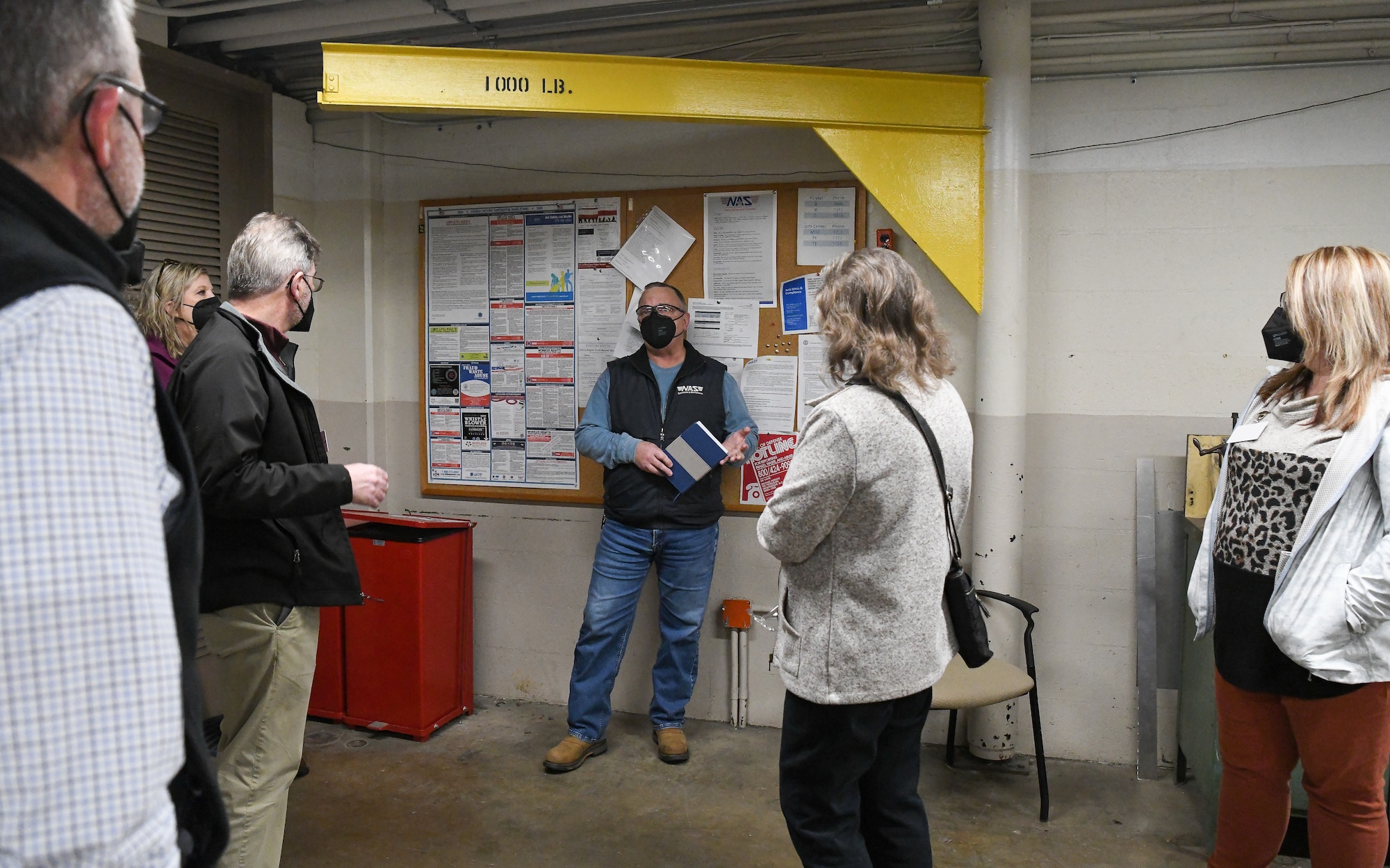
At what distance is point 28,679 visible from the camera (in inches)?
24.2

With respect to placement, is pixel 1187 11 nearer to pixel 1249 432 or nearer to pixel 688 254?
pixel 1249 432

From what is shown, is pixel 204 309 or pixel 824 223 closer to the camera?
pixel 204 309

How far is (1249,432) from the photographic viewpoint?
1.94 metres

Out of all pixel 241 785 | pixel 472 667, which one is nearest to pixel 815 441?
pixel 241 785

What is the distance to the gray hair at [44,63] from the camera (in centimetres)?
71

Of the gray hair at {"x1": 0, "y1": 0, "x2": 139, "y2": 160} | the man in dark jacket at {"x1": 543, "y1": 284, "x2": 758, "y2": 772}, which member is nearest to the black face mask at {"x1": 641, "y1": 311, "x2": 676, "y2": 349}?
the man in dark jacket at {"x1": 543, "y1": 284, "x2": 758, "y2": 772}

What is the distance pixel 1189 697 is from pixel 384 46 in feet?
11.3

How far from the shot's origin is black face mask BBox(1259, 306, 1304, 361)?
1.99m

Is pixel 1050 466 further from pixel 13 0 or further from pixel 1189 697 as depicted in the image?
pixel 13 0

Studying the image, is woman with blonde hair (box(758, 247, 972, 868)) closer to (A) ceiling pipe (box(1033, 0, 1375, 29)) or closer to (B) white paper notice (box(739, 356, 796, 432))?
(B) white paper notice (box(739, 356, 796, 432))

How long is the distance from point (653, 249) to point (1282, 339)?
2.19 m

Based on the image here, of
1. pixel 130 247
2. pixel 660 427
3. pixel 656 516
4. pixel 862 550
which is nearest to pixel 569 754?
pixel 656 516

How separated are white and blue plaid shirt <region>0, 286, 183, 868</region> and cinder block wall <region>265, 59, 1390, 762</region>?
2873 millimetres

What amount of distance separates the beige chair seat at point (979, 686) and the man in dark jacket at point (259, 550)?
5.53 ft
